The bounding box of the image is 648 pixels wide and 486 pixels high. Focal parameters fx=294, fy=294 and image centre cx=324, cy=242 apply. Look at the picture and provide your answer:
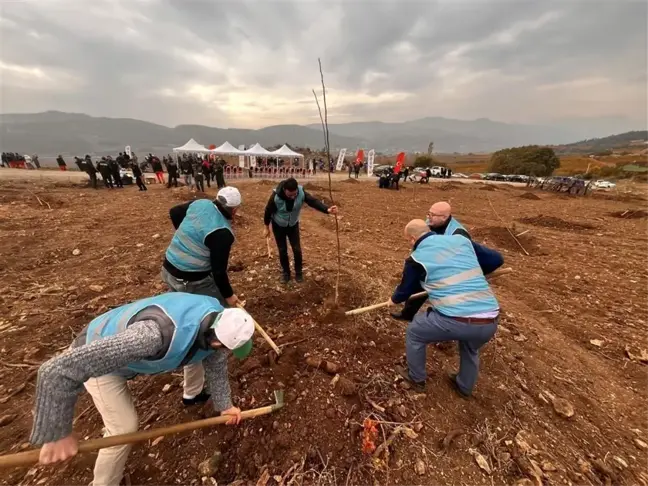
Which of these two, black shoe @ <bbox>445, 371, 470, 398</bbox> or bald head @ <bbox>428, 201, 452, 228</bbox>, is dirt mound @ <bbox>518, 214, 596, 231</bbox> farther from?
black shoe @ <bbox>445, 371, 470, 398</bbox>

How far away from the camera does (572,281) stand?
5.88 metres

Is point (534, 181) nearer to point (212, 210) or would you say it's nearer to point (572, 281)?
point (572, 281)

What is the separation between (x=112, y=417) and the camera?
1827 millimetres

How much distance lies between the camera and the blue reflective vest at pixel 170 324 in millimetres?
1622

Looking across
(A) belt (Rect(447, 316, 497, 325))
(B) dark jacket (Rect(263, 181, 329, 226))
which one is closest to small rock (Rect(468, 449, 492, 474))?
(A) belt (Rect(447, 316, 497, 325))

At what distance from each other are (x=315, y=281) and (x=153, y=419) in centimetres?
291

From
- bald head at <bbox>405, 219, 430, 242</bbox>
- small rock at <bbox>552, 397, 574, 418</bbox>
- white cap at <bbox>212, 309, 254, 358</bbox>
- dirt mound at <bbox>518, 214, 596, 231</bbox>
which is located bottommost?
dirt mound at <bbox>518, 214, 596, 231</bbox>

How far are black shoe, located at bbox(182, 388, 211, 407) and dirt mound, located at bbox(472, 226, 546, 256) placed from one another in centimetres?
809

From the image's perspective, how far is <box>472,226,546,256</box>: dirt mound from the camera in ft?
26.1

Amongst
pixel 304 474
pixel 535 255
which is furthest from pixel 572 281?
pixel 304 474

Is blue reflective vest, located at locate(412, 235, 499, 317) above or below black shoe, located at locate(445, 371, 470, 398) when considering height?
above

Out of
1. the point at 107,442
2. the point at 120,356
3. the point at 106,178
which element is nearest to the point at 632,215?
the point at 120,356

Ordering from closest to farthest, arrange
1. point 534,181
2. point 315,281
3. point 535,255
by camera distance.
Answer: point 315,281 < point 535,255 < point 534,181

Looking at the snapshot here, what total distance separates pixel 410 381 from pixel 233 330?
2.03 m
